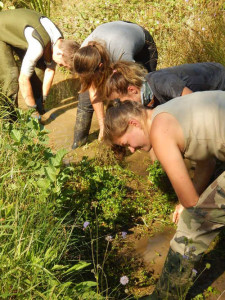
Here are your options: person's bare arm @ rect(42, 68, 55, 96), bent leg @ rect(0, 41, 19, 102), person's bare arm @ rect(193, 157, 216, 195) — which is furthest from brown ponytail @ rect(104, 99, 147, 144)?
person's bare arm @ rect(42, 68, 55, 96)

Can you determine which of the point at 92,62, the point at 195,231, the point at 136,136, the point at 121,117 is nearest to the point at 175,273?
the point at 195,231

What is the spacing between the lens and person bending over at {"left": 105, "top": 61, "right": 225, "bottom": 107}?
133 inches

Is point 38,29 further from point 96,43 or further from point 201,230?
point 201,230

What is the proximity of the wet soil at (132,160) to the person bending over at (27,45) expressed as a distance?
2.10 feet

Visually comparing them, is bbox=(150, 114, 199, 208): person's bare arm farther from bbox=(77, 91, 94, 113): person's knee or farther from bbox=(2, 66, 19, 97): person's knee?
bbox=(2, 66, 19, 97): person's knee

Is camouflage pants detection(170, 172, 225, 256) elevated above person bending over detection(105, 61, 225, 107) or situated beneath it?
situated beneath

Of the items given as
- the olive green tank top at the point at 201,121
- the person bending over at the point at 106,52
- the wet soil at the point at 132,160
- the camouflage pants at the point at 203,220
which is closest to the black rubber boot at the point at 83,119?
the wet soil at the point at 132,160

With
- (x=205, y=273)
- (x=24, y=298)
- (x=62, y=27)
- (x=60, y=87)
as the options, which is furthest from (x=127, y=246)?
(x=62, y=27)

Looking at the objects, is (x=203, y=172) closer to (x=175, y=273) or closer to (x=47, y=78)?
(x=175, y=273)

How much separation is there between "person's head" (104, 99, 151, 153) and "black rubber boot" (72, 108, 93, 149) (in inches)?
94.7

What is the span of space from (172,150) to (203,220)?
18.7 inches

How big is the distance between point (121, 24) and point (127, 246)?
7.65 ft

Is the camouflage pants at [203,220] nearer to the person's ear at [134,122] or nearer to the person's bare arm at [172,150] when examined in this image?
the person's bare arm at [172,150]

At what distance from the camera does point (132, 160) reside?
4793mm
